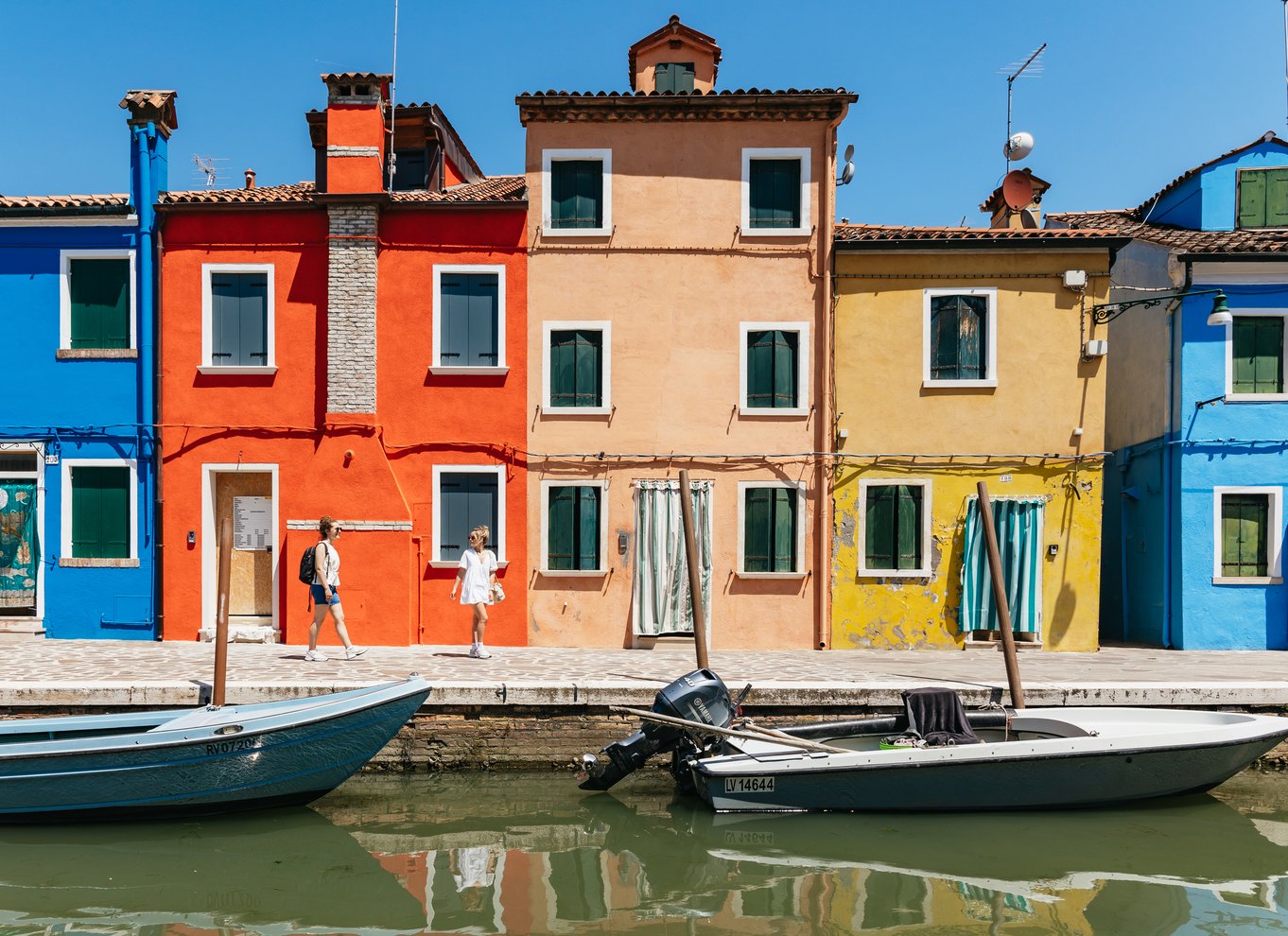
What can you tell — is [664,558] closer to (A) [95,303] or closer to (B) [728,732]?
(B) [728,732]

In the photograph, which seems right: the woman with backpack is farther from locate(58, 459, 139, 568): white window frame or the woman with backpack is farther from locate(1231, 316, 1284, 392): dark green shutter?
locate(1231, 316, 1284, 392): dark green shutter

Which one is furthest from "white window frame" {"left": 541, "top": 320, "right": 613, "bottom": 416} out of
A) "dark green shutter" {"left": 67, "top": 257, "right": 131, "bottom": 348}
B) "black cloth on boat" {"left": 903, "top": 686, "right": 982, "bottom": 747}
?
"black cloth on boat" {"left": 903, "top": 686, "right": 982, "bottom": 747}

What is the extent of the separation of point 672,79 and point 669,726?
11.8 meters

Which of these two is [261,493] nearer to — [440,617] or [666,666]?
[440,617]

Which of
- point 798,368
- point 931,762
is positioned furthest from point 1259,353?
point 931,762

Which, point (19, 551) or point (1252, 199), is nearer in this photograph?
point (19, 551)

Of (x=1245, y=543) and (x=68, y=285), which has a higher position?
(x=68, y=285)

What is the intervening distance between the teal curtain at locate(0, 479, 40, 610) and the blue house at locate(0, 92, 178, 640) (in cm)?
1

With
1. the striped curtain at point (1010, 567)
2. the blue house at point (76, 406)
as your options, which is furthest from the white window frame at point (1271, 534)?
the blue house at point (76, 406)

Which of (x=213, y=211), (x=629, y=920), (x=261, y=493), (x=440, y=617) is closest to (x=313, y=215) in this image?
(x=213, y=211)

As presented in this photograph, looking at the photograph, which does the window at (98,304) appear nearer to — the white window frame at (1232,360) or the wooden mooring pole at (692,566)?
the wooden mooring pole at (692,566)

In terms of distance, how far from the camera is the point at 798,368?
639 inches

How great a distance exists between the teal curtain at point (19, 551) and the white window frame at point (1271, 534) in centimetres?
1789

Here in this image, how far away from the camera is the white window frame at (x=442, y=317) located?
1599 cm
